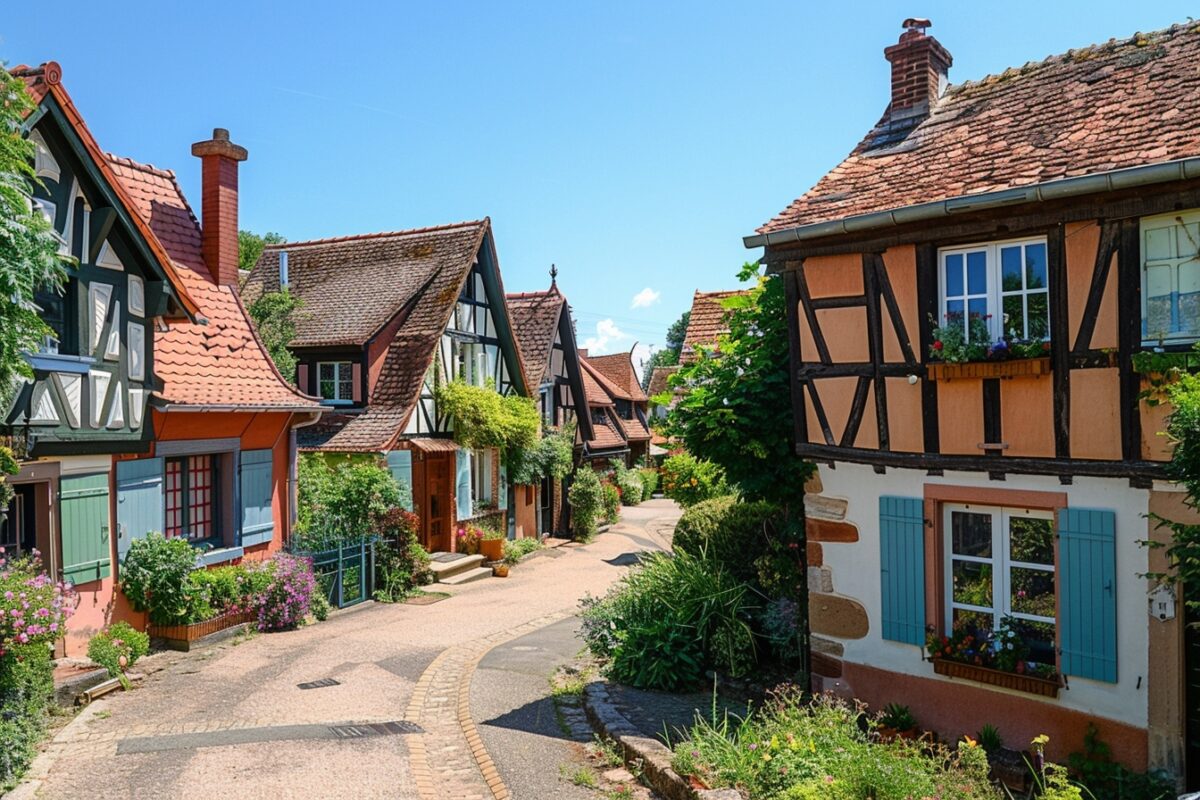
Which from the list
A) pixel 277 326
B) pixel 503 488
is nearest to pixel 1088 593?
pixel 277 326

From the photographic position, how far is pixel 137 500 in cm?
Answer: 1238

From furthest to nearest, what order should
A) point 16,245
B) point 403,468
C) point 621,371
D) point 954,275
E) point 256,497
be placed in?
point 621,371, point 403,468, point 256,497, point 954,275, point 16,245

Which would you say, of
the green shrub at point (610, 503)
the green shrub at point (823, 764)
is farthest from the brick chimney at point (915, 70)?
the green shrub at point (610, 503)

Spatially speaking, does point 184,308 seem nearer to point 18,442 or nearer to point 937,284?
point 18,442

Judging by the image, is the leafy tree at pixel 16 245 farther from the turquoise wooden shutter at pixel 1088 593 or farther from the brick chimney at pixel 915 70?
the brick chimney at pixel 915 70

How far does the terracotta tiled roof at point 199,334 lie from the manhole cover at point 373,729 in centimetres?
565

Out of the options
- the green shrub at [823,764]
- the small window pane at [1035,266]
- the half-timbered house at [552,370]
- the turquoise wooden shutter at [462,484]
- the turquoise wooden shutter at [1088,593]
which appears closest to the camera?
the green shrub at [823,764]

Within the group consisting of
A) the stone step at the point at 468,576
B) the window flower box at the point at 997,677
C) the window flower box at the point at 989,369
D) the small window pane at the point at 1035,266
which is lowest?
the stone step at the point at 468,576

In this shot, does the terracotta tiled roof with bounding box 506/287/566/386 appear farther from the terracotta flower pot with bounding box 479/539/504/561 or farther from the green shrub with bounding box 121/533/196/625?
the green shrub with bounding box 121/533/196/625

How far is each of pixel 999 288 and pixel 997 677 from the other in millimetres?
3455

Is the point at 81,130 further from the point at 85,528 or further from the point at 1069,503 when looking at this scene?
the point at 1069,503

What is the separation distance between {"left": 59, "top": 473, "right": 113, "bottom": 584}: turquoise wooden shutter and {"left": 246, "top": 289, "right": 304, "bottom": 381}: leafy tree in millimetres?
7729

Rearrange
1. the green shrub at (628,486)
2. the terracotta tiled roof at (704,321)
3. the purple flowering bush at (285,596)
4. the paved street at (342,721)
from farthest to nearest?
the green shrub at (628,486)
the terracotta tiled roof at (704,321)
the purple flowering bush at (285,596)
the paved street at (342,721)

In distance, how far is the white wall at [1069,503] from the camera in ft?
24.9
